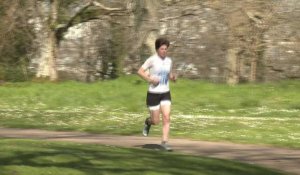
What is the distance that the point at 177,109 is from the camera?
2097 centimetres

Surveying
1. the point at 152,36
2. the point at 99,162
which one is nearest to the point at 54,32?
the point at 152,36

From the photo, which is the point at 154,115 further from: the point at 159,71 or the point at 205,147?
the point at 205,147

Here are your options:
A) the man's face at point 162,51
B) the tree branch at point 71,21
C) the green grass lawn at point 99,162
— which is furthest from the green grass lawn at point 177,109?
the green grass lawn at point 99,162

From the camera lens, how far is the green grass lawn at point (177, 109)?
15.9 meters

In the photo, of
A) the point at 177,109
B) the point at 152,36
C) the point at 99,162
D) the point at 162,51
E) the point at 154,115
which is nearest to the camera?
the point at 99,162

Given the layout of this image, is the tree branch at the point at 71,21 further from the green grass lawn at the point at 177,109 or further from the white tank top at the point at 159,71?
the white tank top at the point at 159,71

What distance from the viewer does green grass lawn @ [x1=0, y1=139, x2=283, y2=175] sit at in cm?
884

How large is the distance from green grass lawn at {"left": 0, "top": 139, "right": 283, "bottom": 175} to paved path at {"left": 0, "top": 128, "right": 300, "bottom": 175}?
36.1 inches

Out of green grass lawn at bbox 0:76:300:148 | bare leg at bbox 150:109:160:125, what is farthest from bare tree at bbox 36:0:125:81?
bare leg at bbox 150:109:160:125

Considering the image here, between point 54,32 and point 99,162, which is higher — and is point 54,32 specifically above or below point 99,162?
above

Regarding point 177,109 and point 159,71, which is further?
point 177,109

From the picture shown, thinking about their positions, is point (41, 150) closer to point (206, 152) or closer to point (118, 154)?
point (118, 154)

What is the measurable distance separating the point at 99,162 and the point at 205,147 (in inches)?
157

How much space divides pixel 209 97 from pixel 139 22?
6.31 metres
